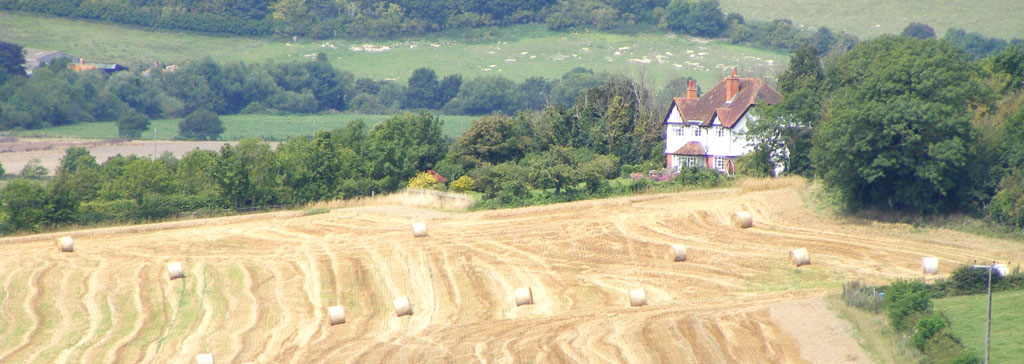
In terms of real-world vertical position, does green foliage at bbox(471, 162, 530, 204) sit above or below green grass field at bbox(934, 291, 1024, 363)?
above

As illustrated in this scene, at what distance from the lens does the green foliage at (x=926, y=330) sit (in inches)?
1033

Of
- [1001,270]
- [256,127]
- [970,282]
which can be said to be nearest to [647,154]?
[1001,270]

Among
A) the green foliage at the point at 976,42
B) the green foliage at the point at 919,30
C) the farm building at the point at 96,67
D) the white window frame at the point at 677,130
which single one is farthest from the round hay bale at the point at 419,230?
the green foliage at the point at 919,30

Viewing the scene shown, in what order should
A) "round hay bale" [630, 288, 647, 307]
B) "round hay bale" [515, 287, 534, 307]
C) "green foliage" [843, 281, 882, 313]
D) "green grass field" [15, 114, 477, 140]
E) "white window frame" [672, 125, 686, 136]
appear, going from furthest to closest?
"green grass field" [15, 114, 477, 140]
"white window frame" [672, 125, 686, 136]
"round hay bale" [515, 287, 534, 307]
"round hay bale" [630, 288, 647, 307]
"green foliage" [843, 281, 882, 313]

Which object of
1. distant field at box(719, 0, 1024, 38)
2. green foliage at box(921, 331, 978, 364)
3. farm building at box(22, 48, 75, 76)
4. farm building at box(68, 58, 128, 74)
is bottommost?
green foliage at box(921, 331, 978, 364)

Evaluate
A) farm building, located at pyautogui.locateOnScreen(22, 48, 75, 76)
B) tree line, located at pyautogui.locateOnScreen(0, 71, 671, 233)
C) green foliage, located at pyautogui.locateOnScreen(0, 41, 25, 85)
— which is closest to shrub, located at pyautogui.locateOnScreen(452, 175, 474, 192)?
tree line, located at pyautogui.locateOnScreen(0, 71, 671, 233)

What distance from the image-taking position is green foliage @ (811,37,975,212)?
4362cm

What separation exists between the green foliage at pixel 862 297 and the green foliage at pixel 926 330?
447 centimetres

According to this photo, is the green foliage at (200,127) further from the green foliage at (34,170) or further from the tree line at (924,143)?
the tree line at (924,143)

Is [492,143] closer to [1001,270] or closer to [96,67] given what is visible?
[1001,270]

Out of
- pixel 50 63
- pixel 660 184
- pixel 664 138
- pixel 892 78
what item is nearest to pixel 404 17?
pixel 50 63

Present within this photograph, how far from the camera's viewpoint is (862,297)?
32.1 metres

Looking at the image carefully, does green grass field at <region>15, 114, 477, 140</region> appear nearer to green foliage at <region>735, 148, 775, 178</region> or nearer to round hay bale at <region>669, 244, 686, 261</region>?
green foliage at <region>735, 148, 775, 178</region>

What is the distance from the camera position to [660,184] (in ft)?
190
